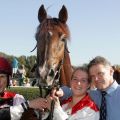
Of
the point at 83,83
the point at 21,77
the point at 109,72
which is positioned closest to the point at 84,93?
the point at 83,83

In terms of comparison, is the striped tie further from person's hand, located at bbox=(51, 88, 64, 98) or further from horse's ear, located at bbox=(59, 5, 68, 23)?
horse's ear, located at bbox=(59, 5, 68, 23)

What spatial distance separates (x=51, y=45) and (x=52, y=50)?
8 centimetres

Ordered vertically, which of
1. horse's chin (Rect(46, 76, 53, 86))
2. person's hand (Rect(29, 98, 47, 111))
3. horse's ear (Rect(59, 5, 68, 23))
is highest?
horse's ear (Rect(59, 5, 68, 23))

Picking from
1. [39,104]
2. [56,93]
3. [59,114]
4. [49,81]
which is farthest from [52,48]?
[59,114]

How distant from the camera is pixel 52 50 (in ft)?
16.3

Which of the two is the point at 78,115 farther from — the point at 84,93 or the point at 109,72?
the point at 109,72

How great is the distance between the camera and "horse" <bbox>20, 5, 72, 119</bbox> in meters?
4.56

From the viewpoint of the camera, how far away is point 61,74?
17.4 feet

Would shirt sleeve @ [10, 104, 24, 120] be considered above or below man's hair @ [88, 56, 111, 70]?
below

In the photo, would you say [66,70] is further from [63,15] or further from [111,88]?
[111,88]

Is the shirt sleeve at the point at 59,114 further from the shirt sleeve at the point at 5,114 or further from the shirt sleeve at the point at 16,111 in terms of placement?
the shirt sleeve at the point at 5,114

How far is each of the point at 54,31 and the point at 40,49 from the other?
0.41 m

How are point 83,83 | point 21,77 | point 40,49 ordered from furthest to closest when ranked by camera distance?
point 21,77
point 40,49
point 83,83

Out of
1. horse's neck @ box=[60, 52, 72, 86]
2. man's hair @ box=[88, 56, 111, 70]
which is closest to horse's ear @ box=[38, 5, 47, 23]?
horse's neck @ box=[60, 52, 72, 86]
